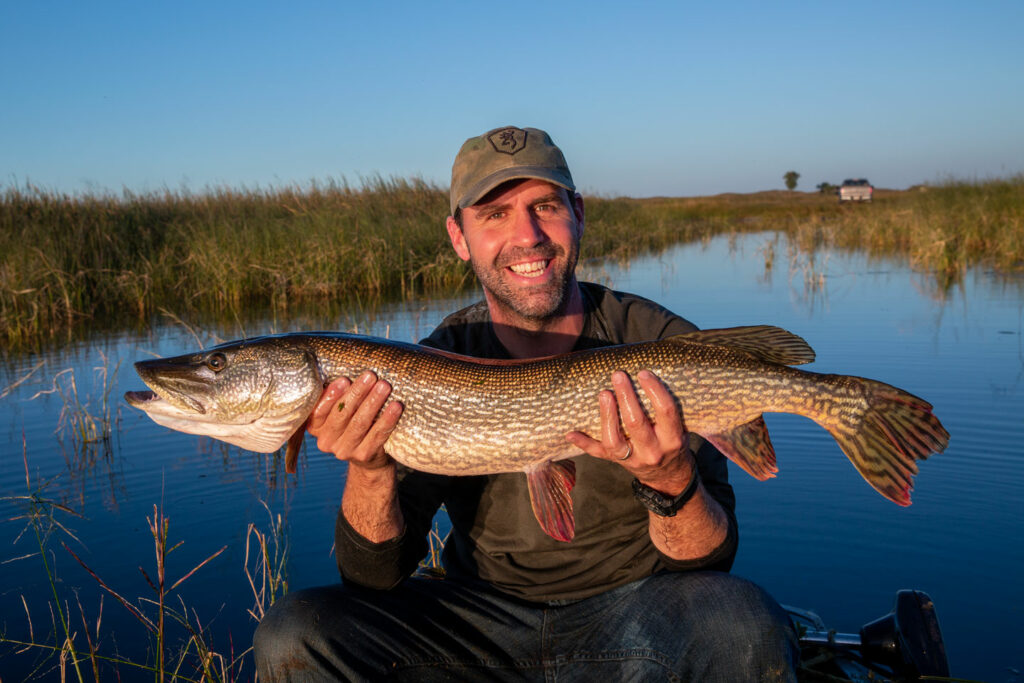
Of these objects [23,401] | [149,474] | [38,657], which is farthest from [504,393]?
[23,401]

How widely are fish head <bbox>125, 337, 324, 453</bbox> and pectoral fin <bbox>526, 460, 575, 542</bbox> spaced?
0.72 m

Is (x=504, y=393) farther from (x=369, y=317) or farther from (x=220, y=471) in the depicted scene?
(x=369, y=317)

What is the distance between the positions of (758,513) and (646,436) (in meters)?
2.29

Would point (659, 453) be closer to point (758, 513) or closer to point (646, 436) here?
point (646, 436)

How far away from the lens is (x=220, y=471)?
515 cm

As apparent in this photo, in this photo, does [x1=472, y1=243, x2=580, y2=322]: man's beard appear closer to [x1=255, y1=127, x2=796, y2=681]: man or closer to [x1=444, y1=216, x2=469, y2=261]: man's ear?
[x1=255, y1=127, x2=796, y2=681]: man

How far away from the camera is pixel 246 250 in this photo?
1140 centimetres

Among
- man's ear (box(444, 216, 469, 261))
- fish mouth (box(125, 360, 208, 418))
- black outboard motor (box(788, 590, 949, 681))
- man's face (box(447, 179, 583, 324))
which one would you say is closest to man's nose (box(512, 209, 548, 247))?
man's face (box(447, 179, 583, 324))

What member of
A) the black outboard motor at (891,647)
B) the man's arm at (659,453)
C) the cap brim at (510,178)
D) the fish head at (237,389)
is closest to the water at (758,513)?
the black outboard motor at (891,647)

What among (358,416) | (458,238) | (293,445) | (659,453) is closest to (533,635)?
(659,453)

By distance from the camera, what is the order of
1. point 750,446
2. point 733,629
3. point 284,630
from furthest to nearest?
point 750,446
point 284,630
point 733,629

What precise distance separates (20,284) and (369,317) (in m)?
3.95

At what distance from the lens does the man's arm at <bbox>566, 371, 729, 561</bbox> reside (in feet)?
7.46

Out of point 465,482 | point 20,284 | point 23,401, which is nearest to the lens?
point 465,482
